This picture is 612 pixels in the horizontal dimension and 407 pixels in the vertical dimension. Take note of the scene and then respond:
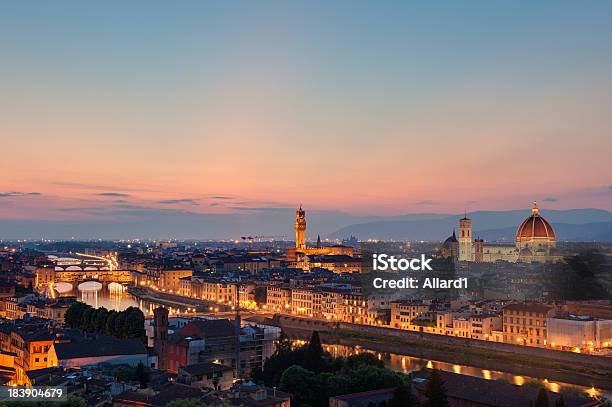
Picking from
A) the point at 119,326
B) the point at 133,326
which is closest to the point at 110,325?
the point at 119,326

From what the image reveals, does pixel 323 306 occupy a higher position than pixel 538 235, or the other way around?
pixel 538 235

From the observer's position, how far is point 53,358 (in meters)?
13.7

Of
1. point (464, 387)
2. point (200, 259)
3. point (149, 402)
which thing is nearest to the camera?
point (149, 402)

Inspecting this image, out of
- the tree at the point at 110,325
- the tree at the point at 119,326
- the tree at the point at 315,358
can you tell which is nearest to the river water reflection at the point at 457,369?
the tree at the point at 315,358

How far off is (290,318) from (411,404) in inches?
667

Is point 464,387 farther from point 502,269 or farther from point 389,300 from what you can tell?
point 502,269

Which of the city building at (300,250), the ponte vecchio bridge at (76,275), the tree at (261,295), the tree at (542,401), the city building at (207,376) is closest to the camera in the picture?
the tree at (542,401)

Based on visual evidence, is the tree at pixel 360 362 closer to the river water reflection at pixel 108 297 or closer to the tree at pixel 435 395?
the tree at pixel 435 395

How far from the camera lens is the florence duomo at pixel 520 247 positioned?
44625 millimetres

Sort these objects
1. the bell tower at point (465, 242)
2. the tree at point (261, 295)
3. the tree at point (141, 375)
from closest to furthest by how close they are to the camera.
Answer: the tree at point (141, 375), the tree at point (261, 295), the bell tower at point (465, 242)

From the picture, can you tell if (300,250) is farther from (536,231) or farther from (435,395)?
(435,395)

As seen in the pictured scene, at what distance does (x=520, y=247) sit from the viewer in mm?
46688

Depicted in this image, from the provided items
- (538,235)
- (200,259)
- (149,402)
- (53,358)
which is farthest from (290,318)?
(200,259)

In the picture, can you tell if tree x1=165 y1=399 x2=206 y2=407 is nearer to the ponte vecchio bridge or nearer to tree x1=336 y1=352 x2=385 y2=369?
tree x1=336 y1=352 x2=385 y2=369
